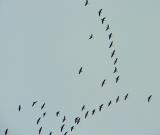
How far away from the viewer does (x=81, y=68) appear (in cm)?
1920

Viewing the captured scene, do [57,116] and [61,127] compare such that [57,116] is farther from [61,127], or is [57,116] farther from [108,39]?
[108,39]

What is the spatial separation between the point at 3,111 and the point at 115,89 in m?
2.74

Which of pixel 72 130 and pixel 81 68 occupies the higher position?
pixel 81 68

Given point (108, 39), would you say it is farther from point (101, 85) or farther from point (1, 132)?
point (1, 132)

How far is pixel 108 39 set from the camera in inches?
742

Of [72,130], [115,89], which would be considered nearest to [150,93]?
[115,89]

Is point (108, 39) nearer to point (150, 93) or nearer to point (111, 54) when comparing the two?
point (111, 54)

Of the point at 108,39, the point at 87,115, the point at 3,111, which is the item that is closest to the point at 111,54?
the point at 108,39

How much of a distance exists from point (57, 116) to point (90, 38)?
203 cm

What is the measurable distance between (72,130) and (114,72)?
1.72 meters

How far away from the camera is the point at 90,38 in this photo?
62.2ft

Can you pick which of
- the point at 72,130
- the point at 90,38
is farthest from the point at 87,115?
the point at 90,38

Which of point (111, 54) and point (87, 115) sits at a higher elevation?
point (111, 54)

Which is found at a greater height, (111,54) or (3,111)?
(111,54)
